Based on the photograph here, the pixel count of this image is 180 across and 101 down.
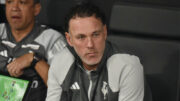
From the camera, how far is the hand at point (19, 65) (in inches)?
58.8

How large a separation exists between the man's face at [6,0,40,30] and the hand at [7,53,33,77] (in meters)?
0.19

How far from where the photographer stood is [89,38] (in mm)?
1173

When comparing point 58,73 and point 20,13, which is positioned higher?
point 20,13

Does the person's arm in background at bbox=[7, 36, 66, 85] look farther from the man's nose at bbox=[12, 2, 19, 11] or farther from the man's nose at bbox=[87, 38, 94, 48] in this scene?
the man's nose at bbox=[87, 38, 94, 48]

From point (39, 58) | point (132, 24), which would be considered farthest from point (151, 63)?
point (39, 58)

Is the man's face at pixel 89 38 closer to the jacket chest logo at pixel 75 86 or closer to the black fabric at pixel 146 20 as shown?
the jacket chest logo at pixel 75 86

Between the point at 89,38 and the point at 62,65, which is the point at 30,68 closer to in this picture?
the point at 62,65

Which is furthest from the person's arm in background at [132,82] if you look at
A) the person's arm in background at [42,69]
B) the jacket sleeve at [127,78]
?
the person's arm in background at [42,69]

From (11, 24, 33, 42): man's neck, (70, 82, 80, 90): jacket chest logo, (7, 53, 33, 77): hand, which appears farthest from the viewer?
(11, 24, 33, 42): man's neck

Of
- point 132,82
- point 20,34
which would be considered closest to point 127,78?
point 132,82

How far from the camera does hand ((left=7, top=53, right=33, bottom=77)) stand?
1494mm

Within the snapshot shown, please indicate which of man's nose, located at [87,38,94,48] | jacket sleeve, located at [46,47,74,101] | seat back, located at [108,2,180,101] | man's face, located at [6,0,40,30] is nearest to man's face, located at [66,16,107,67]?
man's nose, located at [87,38,94,48]

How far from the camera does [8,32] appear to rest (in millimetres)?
1658

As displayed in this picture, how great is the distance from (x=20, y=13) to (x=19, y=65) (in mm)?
288
